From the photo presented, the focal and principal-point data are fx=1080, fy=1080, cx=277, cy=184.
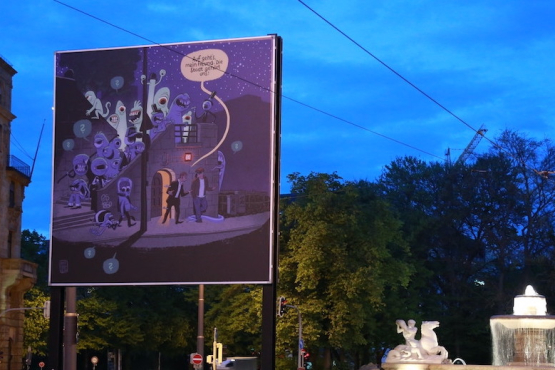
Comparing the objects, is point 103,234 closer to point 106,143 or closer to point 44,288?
point 106,143

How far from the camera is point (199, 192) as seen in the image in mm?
33469

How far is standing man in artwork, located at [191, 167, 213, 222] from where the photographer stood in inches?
1312

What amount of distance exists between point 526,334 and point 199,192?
1139cm

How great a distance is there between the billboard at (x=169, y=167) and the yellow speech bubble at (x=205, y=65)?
0.03 meters

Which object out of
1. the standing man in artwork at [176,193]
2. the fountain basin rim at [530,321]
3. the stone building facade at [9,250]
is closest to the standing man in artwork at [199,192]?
the standing man in artwork at [176,193]

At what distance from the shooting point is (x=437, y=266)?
7038 cm

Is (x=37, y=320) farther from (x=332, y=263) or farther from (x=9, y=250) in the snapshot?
(x=332, y=263)

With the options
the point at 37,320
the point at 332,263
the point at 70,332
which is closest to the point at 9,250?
the point at 37,320

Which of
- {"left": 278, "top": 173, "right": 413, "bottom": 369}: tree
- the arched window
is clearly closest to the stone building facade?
the arched window

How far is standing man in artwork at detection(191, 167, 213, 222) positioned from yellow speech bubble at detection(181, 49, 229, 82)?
2948 millimetres

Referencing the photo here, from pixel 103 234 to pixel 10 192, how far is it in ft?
95.8

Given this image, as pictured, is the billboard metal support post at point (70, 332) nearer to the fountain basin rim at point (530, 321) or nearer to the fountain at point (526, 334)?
the fountain at point (526, 334)

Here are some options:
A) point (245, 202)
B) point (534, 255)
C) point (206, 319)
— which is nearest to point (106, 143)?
Result: point (245, 202)

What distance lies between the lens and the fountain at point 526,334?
26.7 metres
